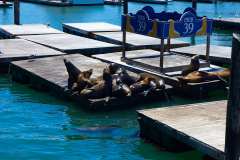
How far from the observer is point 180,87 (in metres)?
14.8

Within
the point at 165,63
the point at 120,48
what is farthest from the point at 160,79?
the point at 120,48

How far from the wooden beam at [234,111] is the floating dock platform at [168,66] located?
7054 mm

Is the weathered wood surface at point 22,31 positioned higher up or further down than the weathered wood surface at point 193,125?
higher up

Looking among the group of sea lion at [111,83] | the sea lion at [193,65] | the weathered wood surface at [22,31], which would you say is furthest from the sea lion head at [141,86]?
the weathered wood surface at [22,31]

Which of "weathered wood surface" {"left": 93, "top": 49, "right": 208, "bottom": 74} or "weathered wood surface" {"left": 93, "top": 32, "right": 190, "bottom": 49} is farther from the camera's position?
"weathered wood surface" {"left": 93, "top": 32, "right": 190, "bottom": 49}

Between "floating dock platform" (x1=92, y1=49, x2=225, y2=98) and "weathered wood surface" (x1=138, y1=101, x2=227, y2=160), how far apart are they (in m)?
2.73

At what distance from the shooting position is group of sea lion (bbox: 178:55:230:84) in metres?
14.7

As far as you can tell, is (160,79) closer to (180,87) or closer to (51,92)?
(180,87)

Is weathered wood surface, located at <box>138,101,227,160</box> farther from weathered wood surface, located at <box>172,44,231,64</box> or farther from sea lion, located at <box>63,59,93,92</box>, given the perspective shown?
weathered wood surface, located at <box>172,44,231,64</box>

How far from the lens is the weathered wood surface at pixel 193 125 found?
9.22 metres

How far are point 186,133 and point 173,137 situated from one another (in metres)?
0.49

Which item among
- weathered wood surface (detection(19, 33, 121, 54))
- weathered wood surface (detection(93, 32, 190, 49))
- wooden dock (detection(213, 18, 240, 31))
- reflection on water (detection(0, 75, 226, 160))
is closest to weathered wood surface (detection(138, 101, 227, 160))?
reflection on water (detection(0, 75, 226, 160))

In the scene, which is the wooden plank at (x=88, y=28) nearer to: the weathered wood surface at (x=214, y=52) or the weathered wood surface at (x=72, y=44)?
the weathered wood surface at (x=72, y=44)

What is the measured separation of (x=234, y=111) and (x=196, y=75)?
298 inches
